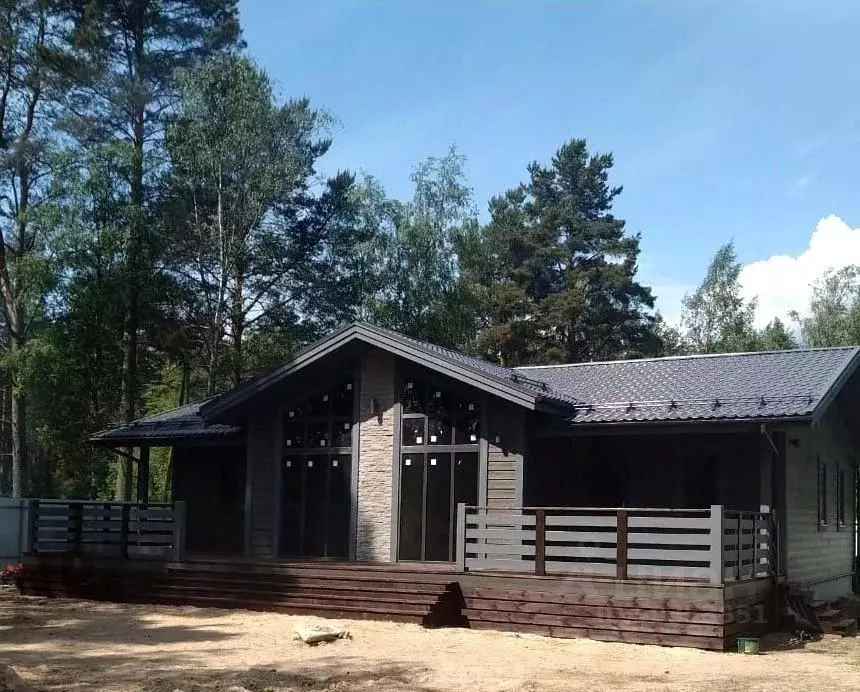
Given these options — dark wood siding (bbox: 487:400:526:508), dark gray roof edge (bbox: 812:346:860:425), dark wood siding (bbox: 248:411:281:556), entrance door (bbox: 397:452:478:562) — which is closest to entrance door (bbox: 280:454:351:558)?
dark wood siding (bbox: 248:411:281:556)

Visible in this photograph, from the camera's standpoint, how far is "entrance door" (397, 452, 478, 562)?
15.3 metres

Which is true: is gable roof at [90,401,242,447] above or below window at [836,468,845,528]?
above

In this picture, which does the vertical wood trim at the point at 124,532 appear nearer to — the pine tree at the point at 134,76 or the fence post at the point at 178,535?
the fence post at the point at 178,535

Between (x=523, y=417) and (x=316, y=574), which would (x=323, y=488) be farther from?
(x=523, y=417)

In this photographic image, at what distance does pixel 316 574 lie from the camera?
14406mm

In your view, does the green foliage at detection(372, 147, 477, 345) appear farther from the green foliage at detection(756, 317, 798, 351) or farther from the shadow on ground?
the shadow on ground

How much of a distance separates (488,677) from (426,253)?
2348 cm

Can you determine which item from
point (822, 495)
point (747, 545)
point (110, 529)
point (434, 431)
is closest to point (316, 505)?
point (434, 431)

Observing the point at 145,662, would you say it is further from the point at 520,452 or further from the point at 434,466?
the point at 520,452

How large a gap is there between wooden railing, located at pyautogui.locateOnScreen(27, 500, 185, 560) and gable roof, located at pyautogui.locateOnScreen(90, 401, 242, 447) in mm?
1364

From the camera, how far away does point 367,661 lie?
10.6 m

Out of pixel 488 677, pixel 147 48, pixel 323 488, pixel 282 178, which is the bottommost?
pixel 488 677

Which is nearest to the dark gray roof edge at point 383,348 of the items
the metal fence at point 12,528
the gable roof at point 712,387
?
the gable roof at point 712,387

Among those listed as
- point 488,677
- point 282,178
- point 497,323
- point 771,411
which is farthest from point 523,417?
point 497,323
